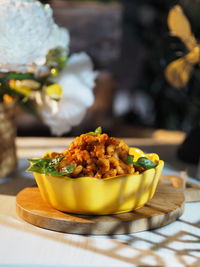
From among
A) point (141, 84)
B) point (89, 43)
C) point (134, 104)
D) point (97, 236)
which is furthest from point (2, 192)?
point (134, 104)

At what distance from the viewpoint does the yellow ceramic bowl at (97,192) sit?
63 cm

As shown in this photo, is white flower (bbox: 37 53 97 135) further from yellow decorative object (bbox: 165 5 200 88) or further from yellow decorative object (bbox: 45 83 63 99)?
yellow decorative object (bbox: 165 5 200 88)

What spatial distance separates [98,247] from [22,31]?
0.38m

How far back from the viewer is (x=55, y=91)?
2.94 ft

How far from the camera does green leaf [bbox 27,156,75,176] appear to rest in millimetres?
628

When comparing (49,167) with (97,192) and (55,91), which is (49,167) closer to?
(97,192)

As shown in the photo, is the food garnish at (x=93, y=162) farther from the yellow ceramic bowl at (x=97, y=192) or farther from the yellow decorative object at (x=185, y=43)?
the yellow decorative object at (x=185, y=43)

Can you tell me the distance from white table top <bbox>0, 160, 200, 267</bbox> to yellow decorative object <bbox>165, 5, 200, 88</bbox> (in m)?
0.41

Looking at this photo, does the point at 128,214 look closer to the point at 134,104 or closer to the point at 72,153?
the point at 72,153

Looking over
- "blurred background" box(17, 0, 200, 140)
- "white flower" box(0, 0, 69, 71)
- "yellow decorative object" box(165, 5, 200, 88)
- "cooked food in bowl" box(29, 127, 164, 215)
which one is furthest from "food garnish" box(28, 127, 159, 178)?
"blurred background" box(17, 0, 200, 140)

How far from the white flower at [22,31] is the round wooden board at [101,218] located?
237mm

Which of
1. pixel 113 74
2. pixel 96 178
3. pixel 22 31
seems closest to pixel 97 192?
pixel 96 178

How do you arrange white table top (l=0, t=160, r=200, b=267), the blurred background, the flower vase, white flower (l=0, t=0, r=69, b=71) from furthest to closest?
the blurred background < the flower vase < white flower (l=0, t=0, r=69, b=71) < white table top (l=0, t=160, r=200, b=267)

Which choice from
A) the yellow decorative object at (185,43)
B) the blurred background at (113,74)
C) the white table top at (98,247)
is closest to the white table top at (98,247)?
the white table top at (98,247)
